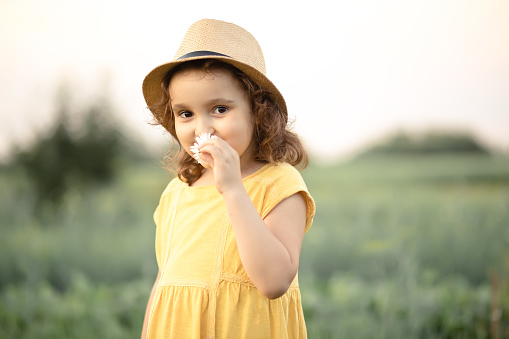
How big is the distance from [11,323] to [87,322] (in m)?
0.43

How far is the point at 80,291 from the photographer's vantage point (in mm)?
3227

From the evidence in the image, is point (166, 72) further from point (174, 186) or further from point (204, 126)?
point (174, 186)

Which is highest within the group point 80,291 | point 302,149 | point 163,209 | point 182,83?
point 182,83

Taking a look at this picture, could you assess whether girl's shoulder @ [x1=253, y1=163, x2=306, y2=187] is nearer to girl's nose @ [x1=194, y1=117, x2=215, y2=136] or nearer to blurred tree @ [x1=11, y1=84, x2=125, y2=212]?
girl's nose @ [x1=194, y1=117, x2=215, y2=136]

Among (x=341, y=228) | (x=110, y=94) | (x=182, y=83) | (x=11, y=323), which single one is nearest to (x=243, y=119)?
(x=182, y=83)

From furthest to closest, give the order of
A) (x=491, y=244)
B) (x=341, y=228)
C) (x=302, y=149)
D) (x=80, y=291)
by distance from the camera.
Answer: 1. (x=341, y=228)
2. (x=491, y=244)
3. (x=80, y=291)
4. (x=302, y=149)

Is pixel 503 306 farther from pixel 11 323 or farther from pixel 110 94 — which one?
pixel 110 94

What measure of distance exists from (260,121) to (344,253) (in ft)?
8.32

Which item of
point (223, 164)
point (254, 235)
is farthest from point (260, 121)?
point (254, 235)

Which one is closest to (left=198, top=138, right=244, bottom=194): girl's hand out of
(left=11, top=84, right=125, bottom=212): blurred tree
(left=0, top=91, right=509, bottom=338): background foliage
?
(left=0, top=91, right=509, bottom=338): background foliage

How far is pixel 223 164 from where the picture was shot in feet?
4.48

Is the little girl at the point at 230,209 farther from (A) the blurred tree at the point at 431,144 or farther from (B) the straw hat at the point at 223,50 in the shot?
(A) the blurred tree at the point at 431,144

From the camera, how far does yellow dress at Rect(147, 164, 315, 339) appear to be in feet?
4.68

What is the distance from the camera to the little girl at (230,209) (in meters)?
1.34
